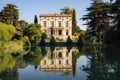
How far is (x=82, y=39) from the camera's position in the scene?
58.8m

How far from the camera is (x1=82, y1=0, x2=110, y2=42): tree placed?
55.4 metres

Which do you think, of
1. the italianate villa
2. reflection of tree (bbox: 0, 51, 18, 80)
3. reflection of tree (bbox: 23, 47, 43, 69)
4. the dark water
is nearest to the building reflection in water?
the dark water

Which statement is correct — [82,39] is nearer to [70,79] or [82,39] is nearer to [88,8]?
[88,8]

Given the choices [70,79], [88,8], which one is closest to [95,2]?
[88,8]

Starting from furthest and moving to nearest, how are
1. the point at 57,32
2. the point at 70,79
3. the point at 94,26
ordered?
the point at 57,32, the point at 94,26, the point at 70,79

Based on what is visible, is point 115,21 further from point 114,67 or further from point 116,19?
point 114,67

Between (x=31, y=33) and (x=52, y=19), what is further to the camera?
(x=52, y=19)

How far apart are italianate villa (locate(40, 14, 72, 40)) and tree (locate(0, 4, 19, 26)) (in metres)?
20.1

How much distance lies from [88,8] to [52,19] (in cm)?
2056

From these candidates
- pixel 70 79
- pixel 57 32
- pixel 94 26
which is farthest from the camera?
pixel 57 32

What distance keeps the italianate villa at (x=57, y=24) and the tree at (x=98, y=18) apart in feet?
62.9

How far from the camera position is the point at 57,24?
255ft

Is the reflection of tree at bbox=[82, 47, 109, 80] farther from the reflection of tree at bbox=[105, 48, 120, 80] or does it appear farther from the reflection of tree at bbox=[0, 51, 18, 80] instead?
the reflection of tree at bbox=[0, 51, 18, 80]

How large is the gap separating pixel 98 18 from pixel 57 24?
903 inches
